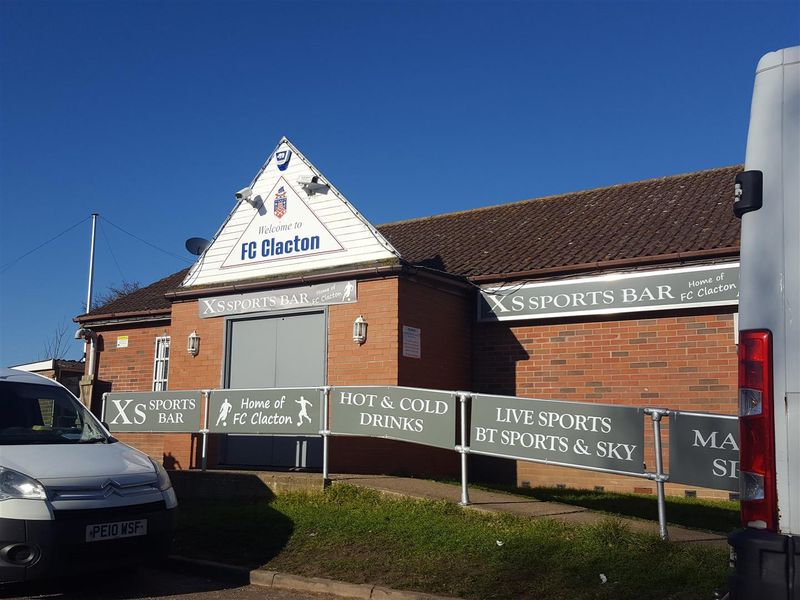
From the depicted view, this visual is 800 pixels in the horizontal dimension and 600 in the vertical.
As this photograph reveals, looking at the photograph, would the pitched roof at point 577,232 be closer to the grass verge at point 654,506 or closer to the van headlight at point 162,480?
the grass verge at point 654,506

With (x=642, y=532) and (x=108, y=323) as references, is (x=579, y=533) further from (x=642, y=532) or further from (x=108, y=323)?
(x=108, y=323)

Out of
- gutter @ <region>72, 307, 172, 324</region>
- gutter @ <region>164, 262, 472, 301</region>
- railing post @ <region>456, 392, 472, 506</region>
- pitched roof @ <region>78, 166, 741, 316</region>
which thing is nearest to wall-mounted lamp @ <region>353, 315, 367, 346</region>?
gutter @ <region>164, 262, 472, 301</region>

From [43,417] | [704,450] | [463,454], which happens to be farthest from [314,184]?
[704,450]

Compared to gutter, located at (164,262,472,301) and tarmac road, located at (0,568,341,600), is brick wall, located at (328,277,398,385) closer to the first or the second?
gutter, located at (164,262,472,301)

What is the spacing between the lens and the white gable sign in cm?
1216

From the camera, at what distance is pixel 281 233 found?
12562 millimetres

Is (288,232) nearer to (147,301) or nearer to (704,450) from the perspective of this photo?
(147,301)

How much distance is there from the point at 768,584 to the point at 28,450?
18.2 feet

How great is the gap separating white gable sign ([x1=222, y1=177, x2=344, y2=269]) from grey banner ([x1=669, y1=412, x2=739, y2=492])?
6.40 meters

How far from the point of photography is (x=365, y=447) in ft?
35.8

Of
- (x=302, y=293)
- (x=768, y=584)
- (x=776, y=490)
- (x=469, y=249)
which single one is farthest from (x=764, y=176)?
(x=469, y=249)

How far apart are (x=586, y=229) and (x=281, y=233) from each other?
18.0ft

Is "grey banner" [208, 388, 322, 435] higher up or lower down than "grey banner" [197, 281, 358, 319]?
lower down

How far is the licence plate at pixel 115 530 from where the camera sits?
237 inches
